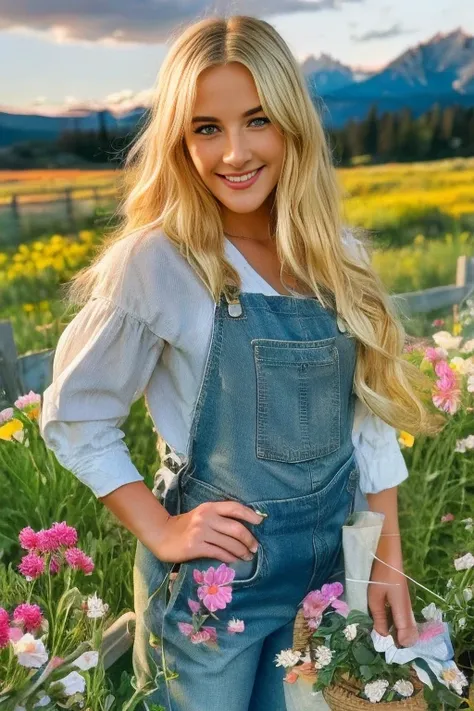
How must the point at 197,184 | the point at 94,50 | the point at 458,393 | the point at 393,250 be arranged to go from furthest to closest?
the point at 393,250, the point at 94,50, the point at 458,393, the point at 197,184

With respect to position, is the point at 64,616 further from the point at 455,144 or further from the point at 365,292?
the point at 455,144

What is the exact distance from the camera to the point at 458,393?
7.70ft

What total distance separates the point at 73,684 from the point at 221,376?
1.78 ft

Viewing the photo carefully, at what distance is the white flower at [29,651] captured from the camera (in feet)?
4.61

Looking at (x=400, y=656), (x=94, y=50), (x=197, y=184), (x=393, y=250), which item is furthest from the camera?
(x=393, y=250)

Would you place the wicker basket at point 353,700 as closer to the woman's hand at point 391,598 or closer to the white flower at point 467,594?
the woman's hand at point 391,598

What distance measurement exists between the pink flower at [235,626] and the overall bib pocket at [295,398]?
0.93 ft

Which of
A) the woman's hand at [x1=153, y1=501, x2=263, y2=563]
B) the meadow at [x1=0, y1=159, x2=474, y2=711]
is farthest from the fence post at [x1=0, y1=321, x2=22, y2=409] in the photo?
the woman's hand at [x1=153, y1=501, x2=263, y2=563]

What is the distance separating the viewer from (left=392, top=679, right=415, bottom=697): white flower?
4.98ft

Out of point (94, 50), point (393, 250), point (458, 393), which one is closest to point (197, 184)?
point (458, 393)

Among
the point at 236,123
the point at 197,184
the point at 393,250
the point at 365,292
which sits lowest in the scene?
the point at 393,250

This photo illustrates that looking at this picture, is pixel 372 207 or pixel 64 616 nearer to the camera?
pixel 64 616

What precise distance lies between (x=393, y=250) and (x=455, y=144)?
866 millimetres

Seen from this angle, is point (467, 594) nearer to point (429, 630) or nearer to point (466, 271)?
point (429, 630)
